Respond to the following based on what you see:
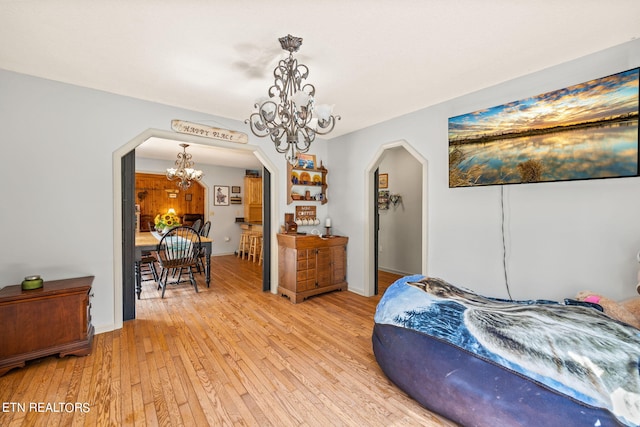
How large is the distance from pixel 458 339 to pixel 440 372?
0.23 meters

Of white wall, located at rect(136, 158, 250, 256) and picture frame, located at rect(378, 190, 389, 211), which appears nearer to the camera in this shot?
picture frame, located at rect(378, 190, 389, 211)

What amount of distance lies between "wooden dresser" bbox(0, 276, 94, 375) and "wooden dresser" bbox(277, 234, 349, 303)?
7.13 feet

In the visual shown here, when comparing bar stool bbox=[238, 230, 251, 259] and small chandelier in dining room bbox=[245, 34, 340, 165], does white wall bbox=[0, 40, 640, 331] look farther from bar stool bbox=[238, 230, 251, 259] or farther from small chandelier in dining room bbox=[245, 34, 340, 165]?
bar stool bbox=[238, 230, 251, 259]

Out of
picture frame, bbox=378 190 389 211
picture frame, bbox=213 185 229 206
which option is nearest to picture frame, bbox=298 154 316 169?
picture frame, bbox=378 190 389 211

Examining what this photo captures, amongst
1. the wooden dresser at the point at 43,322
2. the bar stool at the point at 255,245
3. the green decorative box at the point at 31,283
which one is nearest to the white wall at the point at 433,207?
the green decorative box at the point at 31,283

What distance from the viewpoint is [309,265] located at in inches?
151

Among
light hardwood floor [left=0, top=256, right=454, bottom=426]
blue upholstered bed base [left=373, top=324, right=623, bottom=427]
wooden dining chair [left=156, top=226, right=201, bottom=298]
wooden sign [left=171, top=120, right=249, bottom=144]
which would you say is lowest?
light hardwood floor [left=0, top=256, right=454, bottom=426]

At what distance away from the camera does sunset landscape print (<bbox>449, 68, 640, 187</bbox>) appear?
200cm

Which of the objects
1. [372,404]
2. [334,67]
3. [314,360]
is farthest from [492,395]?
[334,67]

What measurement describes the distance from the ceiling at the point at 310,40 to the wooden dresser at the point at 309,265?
201 cm

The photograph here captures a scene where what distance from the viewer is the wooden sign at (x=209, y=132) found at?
325cm

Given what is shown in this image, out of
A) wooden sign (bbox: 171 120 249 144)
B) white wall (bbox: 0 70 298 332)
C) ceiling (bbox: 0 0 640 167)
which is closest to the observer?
ceiling (bbox: 0 0 640 167)

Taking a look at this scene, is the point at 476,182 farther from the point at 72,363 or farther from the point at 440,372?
the point at 72,363

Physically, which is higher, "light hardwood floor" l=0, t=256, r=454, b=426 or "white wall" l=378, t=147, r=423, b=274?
"white wall" l=378, t=147, r=423, b=274
